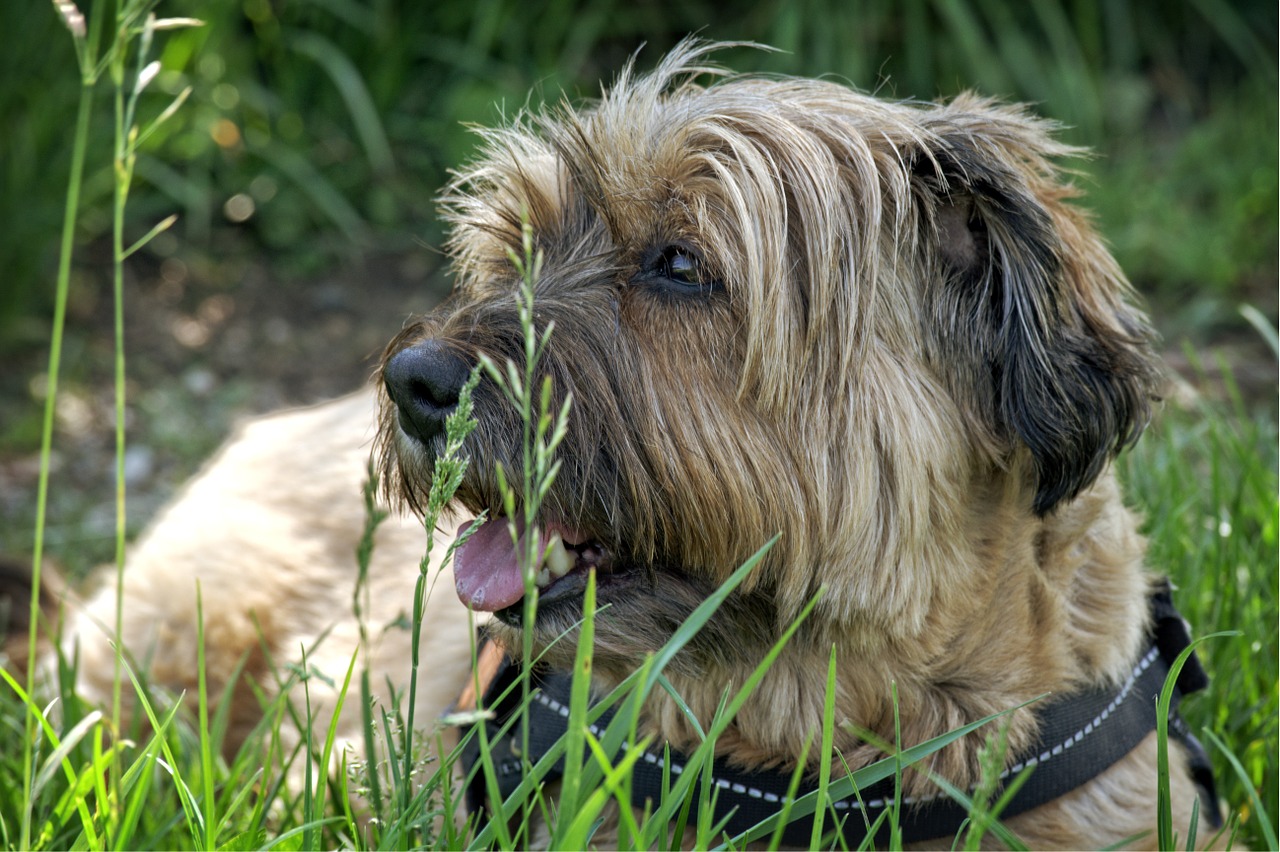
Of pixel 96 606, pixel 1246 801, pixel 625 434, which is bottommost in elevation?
pixel 1246 801

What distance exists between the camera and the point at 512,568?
2229mm

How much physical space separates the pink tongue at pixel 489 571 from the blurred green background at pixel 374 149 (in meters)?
3.55

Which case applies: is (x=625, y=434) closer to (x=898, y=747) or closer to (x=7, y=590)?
(x=898, y=747)

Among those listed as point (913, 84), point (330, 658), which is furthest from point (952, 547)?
point (913, 84)

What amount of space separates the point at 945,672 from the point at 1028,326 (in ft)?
2.14

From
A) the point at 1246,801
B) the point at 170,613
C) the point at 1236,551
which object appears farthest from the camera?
the point at 170,613

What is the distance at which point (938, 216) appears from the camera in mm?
2355

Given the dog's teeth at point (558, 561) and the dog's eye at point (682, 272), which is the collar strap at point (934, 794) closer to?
the dog's teeth at point (558, 561)

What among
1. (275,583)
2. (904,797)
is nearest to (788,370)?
(904,797)

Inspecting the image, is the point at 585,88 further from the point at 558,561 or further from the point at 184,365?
the point at 558,561

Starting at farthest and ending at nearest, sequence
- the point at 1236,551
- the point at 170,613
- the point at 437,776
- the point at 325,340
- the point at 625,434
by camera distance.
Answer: the point at 325,340 → the point at 170,613 → the point at 1236,551 → the point at 625,434 → the point at 437,776

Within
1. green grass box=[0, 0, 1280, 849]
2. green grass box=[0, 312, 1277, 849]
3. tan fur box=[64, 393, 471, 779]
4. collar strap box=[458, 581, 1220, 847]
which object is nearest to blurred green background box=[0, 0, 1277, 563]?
tan fur box=[64, 393, 471, 779]

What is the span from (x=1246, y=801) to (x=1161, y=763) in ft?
3.43

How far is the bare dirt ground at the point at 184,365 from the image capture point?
17.0 ft
